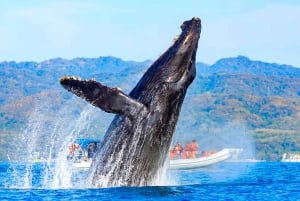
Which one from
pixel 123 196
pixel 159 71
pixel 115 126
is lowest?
pixel 123 196

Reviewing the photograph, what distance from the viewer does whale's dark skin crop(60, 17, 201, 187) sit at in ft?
65.4

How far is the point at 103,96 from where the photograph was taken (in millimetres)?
19047

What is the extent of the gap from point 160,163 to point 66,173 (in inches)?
174

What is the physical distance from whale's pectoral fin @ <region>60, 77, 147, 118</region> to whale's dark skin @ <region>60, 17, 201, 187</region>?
0.13 feet

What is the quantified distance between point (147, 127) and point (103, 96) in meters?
1.59

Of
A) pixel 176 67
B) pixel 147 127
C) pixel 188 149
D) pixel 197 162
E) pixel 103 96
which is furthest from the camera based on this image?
pixel 188 149

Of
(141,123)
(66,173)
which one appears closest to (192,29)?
(141,123)

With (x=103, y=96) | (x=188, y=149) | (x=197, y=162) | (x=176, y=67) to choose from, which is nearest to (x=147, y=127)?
(x=103, y=96)

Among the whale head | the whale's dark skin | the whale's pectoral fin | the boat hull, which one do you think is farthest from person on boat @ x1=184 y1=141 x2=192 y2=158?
the whale's pectoral fin

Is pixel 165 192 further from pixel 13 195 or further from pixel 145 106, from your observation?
pixel 13 195

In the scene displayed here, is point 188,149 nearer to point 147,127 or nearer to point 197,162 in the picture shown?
point 197,162

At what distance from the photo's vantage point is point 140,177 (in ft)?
65.9

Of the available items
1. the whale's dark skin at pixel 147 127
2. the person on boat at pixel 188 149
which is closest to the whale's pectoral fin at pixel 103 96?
the whale's dark skin at pixel 147 127

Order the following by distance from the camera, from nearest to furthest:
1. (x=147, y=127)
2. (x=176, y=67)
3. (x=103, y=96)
→ (x=103, y=96)
(x=147, y=127)
(x=176, y=67)
